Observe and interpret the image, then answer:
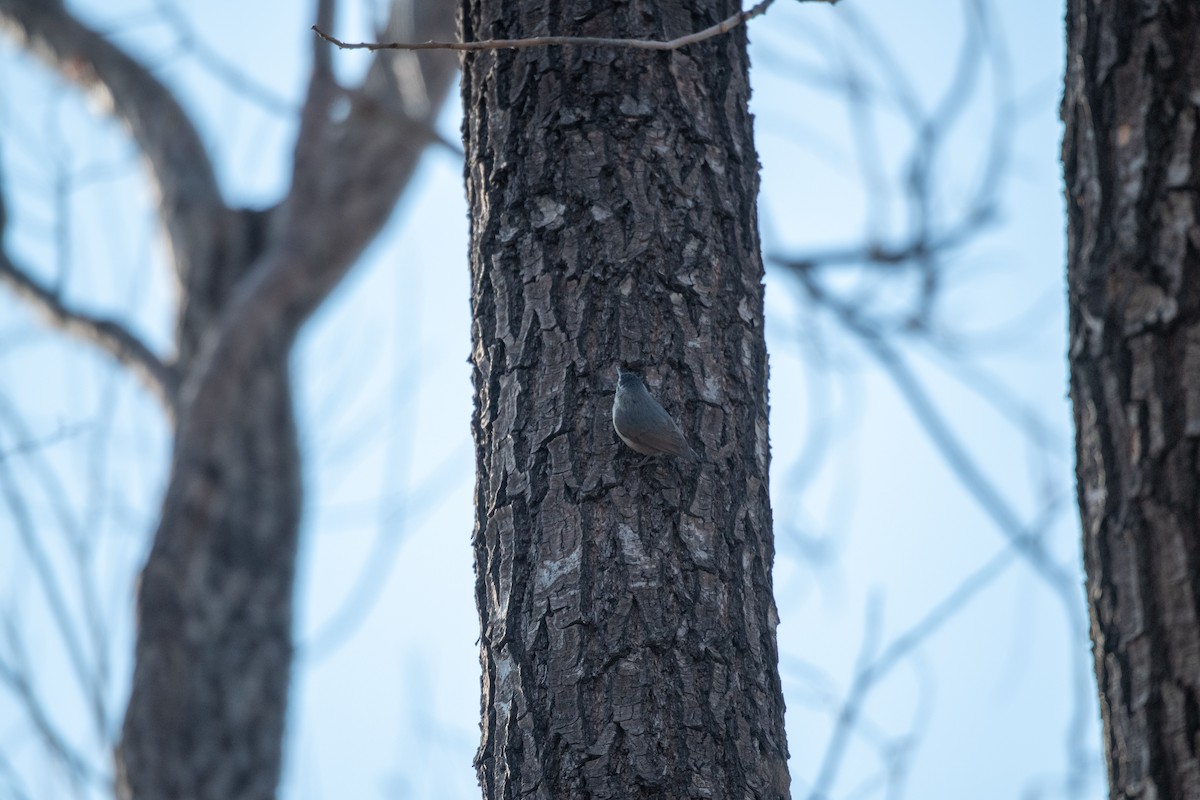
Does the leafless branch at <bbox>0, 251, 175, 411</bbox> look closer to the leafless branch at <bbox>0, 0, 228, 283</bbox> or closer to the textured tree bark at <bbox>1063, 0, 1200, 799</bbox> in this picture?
the leafless branch at <bbox>0, 0, 228, 283</bbox>

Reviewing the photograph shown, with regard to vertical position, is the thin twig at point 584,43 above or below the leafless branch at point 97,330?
below

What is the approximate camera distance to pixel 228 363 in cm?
567

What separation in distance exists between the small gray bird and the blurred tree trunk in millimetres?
2436

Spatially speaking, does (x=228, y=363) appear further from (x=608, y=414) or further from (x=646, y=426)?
(x=646, y=426)

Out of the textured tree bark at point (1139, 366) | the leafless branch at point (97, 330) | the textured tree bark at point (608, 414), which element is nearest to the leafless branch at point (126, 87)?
the leafless branch at point (97, 330)

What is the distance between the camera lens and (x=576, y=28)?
7.34 ft

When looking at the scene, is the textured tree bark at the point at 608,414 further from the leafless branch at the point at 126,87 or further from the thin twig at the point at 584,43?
the leafless branch at the point at 126,87

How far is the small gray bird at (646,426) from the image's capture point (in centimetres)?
185

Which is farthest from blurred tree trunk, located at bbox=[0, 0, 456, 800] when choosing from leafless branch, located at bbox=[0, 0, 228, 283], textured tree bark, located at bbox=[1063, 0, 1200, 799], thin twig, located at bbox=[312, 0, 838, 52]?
textured tree bark, located at bbox=[1063, 0, 1200, 799]

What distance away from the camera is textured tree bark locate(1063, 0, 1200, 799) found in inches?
82.4

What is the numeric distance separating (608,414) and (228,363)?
4.08m

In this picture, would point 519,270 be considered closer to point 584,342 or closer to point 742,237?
point 584,342

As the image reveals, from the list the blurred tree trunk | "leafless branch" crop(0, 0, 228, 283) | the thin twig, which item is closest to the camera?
the thin twig

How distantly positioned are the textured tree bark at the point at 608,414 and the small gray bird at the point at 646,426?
29mm
